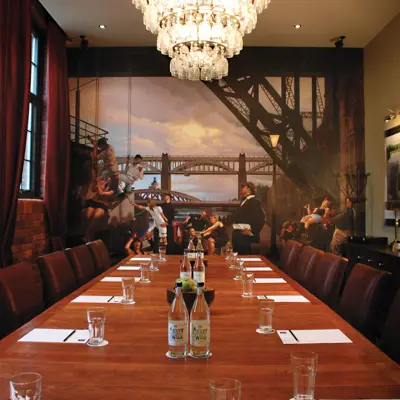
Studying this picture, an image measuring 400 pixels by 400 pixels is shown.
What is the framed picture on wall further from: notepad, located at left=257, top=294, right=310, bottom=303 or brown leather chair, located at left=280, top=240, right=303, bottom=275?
notepad, located at left=257, top=294, right=310, bottom=303

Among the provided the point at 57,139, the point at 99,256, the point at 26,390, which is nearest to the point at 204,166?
the point at 57,139

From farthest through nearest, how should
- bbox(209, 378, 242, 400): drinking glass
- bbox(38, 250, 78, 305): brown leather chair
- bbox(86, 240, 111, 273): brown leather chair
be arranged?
bbox(86, 240, 111, 273): brown leather chair → bbox(38, 250, 78, 305): brown leather chair → bbox(209, 378, 242, 400): drinking glass

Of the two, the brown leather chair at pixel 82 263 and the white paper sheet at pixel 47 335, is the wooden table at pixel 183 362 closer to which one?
the white paper sheet at pixel 47 335

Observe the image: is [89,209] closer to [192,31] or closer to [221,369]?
[192,31]

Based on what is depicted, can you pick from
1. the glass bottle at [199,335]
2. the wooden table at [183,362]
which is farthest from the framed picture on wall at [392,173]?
the glass bottle at [199,335]

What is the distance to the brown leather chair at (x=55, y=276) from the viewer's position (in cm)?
321

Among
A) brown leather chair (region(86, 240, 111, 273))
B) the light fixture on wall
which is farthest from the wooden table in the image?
the light fixture on wall

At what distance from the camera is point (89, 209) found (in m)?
6.84

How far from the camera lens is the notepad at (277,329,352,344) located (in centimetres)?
188

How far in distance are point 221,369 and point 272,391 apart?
226 millimetres

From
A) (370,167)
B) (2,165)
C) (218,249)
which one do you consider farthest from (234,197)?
(2,165)

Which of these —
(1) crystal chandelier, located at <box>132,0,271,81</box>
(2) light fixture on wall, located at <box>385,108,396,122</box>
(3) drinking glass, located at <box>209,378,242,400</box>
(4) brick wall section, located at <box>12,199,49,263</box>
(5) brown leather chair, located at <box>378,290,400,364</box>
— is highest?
(1) crystal chandelier, located at <box>132,0,271,81</box>

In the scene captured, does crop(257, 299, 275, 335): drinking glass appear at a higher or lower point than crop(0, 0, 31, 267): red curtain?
lower

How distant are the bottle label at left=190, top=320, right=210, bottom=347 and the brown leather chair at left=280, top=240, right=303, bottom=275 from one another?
3.08m
